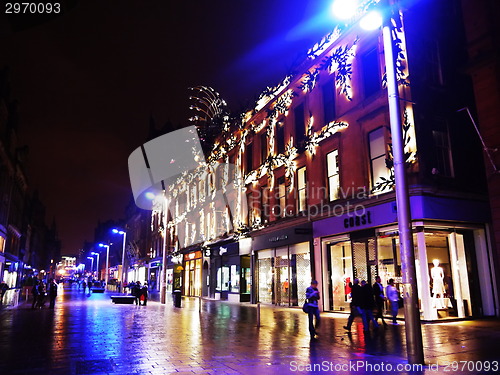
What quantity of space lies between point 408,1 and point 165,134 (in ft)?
176

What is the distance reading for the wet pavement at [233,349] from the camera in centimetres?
779

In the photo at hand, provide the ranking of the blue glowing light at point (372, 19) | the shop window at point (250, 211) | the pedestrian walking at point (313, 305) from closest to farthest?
the blue glowing light at point (372, 19) < the pedestrian walking at point (313, 305) < the shop window at point (250, 211)

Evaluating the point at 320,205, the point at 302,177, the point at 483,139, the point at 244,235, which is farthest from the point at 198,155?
the point at 483,139

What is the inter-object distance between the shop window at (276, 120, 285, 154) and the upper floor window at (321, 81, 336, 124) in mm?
4464

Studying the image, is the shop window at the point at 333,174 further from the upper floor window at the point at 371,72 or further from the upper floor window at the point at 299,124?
the upper floor window at the point at 371,72

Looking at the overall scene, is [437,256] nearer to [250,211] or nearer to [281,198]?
[281,198]

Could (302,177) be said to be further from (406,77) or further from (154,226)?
(154,226)

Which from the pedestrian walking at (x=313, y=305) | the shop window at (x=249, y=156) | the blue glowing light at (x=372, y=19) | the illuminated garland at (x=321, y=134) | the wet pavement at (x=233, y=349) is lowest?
the wet pavement at (x=233, y=349)

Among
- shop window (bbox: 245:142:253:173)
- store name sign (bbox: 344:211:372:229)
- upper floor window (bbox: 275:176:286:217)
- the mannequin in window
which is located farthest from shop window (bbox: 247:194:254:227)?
the mannequin in window

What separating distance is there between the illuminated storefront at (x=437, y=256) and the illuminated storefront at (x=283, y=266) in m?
4.07

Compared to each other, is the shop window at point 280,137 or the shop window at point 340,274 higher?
the shop window at point 280,137

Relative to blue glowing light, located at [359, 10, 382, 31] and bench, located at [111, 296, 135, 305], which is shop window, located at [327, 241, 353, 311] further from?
bench, located at [111, 296, 135, 305]

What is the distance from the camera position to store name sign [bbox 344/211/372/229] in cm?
1784

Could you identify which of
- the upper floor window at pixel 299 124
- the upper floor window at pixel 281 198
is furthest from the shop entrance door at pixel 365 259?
the upper floor window at pixel 299 124
